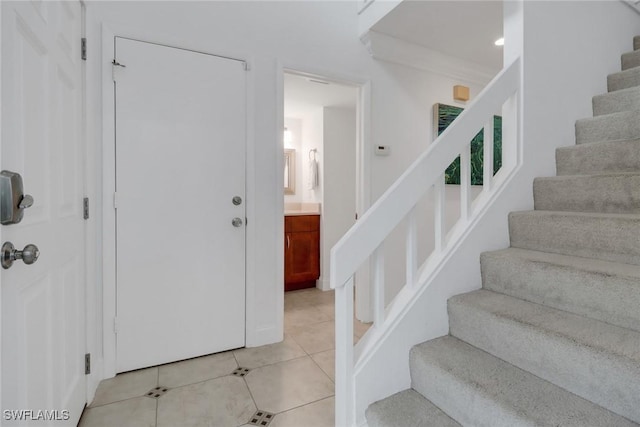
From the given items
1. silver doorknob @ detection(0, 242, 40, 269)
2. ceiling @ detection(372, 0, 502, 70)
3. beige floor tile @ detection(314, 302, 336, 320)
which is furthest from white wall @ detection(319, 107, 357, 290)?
silver doorknob @ detection(0, 242, 40, 269)

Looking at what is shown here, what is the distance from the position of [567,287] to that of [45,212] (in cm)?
191

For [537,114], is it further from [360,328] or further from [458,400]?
[360,328]

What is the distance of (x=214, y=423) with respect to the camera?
4.82ft

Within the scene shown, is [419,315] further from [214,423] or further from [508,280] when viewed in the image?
[214,423]

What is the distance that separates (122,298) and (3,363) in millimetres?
1139

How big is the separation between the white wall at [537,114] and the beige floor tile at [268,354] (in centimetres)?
93

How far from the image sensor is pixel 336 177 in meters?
3.88

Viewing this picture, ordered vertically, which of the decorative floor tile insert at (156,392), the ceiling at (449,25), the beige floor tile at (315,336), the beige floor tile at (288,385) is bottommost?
the decorative floor tile insert at (156,392)

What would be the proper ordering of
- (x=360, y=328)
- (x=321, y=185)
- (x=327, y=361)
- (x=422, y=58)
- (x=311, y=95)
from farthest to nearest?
(x=321, y=185)
(x=311, y=95)
(x=422, y=58)
(x=360, y=328)
(x=327, y=361)

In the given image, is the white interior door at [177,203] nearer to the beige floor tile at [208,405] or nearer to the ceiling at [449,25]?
the beige floor tile at [208,405]

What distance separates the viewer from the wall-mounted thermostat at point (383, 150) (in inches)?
105

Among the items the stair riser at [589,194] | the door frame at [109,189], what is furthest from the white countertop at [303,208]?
the stair riser at [589,194]

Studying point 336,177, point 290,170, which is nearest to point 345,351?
point 336,177

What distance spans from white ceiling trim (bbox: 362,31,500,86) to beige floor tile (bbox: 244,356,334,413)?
2359 mm
